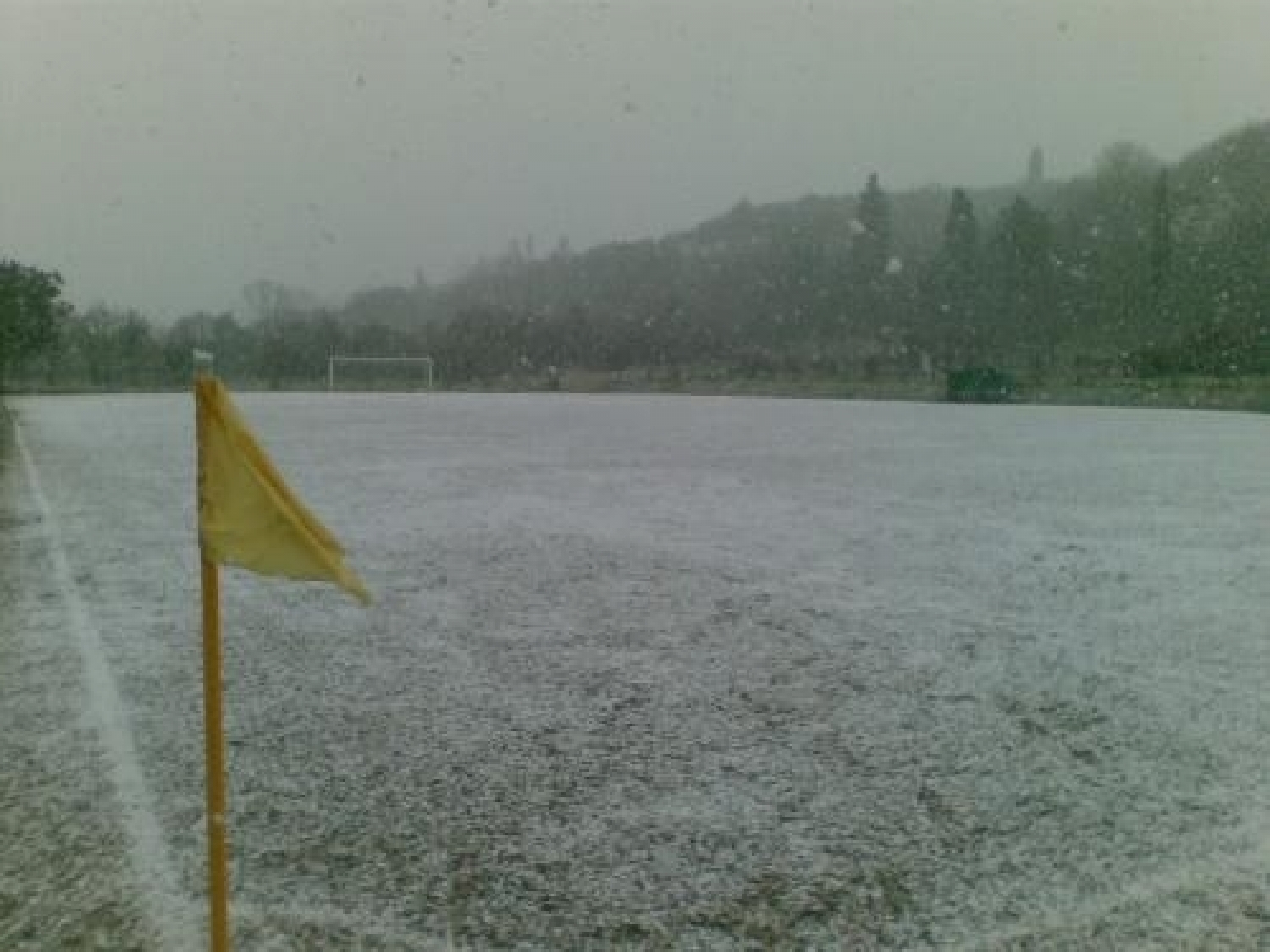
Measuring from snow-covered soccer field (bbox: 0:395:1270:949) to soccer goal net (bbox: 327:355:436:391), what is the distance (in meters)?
48.9

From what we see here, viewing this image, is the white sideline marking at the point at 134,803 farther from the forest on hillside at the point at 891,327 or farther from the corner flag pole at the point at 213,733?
the forest on hillside at the point at 891,327

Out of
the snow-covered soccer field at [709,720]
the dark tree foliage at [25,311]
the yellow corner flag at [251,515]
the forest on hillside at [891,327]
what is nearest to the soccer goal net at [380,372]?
the forest on hillside at [891,327]

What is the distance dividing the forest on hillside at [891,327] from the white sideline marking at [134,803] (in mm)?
32290

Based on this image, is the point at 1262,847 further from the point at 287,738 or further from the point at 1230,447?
the point at 1230,447

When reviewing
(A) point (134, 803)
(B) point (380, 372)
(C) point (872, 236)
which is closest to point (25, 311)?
(B) point (380, 372)

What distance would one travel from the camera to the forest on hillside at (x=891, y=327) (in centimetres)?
4359

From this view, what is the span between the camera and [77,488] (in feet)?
39.4

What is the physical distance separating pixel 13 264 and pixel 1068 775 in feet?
145

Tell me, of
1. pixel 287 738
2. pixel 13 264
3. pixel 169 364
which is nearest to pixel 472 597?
pixel 287 738

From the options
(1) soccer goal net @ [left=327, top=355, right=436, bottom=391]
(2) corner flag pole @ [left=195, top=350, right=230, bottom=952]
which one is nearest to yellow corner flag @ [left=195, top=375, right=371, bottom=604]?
(2) corner flag pole @ [left=195, top=350, right=230, bottom=952]

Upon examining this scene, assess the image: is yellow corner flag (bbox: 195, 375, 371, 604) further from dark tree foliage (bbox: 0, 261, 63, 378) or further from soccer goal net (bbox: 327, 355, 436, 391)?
soccer goal net (bbox: 327, 355, 436, 391)

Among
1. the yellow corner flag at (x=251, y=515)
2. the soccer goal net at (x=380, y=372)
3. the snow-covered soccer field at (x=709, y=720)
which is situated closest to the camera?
the yellow corner flag at (x=251, y=515)

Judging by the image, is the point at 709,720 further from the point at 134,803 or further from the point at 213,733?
the point at 213,733

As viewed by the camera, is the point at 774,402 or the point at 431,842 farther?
the point at 774,402
